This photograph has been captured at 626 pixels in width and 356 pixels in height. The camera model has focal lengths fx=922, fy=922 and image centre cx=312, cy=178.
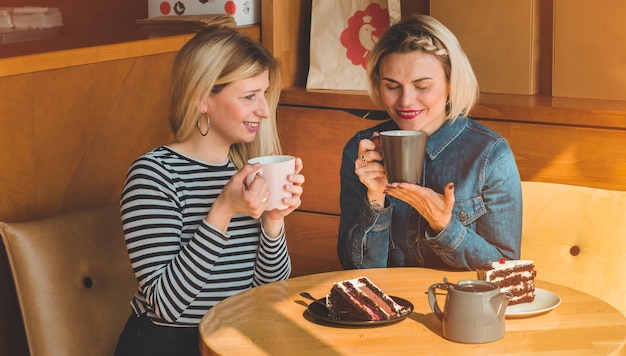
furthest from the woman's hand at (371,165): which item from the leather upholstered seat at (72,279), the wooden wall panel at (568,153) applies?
the wooden wall panel at (568,153)

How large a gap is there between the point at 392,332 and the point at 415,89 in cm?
72

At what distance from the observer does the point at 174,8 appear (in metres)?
A: 3.09

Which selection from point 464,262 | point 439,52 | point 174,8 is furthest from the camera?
point 174,8

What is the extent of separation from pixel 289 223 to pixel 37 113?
1240mm

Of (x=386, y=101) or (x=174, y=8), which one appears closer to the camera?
(x=386, y=101)

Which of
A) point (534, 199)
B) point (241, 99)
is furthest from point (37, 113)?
point (534, 199)

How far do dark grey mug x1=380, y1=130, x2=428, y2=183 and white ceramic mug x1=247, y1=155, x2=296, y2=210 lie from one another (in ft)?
0.58

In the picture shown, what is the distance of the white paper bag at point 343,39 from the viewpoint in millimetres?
3090

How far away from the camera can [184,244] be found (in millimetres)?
1929

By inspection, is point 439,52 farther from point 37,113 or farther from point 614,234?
point 37,113

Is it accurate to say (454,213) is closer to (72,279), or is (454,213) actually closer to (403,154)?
(403,154)

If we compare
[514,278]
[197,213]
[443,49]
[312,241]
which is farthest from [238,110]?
[312,241]

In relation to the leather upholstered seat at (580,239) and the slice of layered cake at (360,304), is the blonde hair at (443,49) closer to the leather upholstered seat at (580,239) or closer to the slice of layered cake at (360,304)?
the leather upholstered seat at (580,239)

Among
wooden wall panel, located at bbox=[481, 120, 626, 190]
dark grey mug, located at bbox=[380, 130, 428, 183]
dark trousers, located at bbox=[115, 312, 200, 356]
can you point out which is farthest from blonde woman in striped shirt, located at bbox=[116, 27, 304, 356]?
wooden wall panel, located at bbox=[481, 120, 626, 190]
